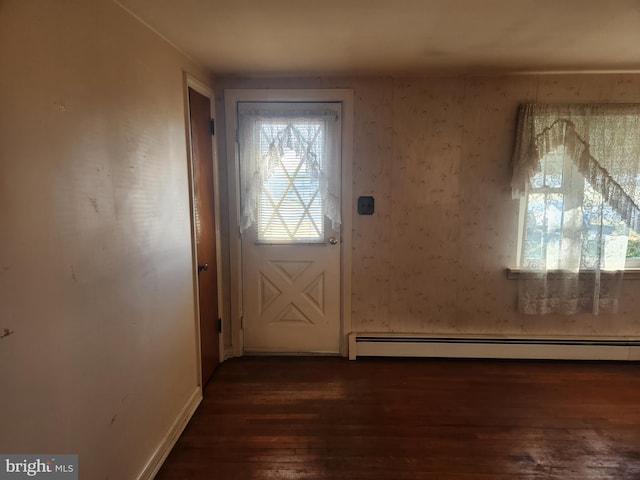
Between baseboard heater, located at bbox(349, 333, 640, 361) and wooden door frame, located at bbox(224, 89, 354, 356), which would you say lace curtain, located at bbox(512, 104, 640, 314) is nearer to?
baseboard heater, located at bbox(349, 333, 640, 361)

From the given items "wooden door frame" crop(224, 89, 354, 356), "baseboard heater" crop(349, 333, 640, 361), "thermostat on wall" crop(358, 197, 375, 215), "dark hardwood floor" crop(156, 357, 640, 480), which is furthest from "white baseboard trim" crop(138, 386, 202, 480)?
"thermostat on wall" crop(358, 197, 375, 215)

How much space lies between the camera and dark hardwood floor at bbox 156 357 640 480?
6.16 feet

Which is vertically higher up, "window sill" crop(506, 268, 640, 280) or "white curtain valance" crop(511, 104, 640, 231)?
"white curtain valance" crop(511, 104, 640, 231)

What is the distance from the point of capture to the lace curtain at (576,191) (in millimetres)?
2717

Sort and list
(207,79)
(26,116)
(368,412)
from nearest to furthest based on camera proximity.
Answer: (26,116)
(368,412)
(207,79)

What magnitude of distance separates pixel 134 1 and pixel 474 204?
2.56 m

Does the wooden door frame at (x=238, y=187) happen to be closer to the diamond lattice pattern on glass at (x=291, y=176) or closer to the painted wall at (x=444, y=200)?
the painted wall at (x=444, y=200)

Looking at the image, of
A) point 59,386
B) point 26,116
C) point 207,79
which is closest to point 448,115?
point 207,79

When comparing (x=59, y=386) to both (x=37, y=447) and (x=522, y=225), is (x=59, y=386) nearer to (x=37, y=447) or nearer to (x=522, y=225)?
(x=37, y=447)

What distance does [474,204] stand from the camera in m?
2.91

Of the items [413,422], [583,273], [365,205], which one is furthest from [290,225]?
[583,273]

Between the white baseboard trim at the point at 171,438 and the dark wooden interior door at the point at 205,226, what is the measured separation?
0.79 feet

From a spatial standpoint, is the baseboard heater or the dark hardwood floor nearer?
the dark hardwood floor

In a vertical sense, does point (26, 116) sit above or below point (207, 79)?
below
